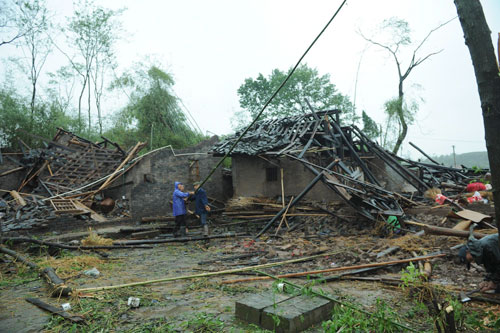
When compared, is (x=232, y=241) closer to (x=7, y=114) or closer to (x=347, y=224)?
(x=347, y=224)

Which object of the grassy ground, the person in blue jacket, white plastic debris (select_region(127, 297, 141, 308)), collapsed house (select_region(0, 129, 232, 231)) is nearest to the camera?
the grassy ground

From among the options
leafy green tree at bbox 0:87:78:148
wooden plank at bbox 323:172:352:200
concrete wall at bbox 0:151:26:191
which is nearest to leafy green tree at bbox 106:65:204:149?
leafy green tree at bbox 0:87:78:148

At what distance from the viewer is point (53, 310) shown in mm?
4121

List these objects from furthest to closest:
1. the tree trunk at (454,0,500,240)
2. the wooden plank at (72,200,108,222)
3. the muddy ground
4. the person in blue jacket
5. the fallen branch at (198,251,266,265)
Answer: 1. the wooden plank at (72,200,108,222)
2. the person in blue jacket
3. the fallen branch at (198,251,266,265)
4. the muddy ground
5. the tree trunk at (454,0,500,240)

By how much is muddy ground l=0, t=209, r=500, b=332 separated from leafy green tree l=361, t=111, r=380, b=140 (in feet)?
63.6

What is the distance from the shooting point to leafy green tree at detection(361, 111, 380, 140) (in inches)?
1078

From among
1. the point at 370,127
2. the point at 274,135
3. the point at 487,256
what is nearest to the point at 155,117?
the point at 274,135

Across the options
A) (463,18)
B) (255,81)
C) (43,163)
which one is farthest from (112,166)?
(255,81)

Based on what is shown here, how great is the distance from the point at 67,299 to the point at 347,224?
807cm

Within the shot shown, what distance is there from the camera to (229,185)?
677 inches

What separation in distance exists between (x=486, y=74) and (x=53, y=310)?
5072mm

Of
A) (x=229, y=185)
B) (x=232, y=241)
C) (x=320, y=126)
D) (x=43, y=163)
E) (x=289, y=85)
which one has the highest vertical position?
(x=289, y=85)

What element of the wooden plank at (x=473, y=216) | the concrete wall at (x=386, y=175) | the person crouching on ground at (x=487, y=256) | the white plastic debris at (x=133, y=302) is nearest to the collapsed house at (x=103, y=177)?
the concrete wall at (x=386, y=175)

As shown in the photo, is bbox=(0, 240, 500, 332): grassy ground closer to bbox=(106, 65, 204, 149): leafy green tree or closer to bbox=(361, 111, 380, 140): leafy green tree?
bbox=(106, 65, 204, 149): leafy green tree
